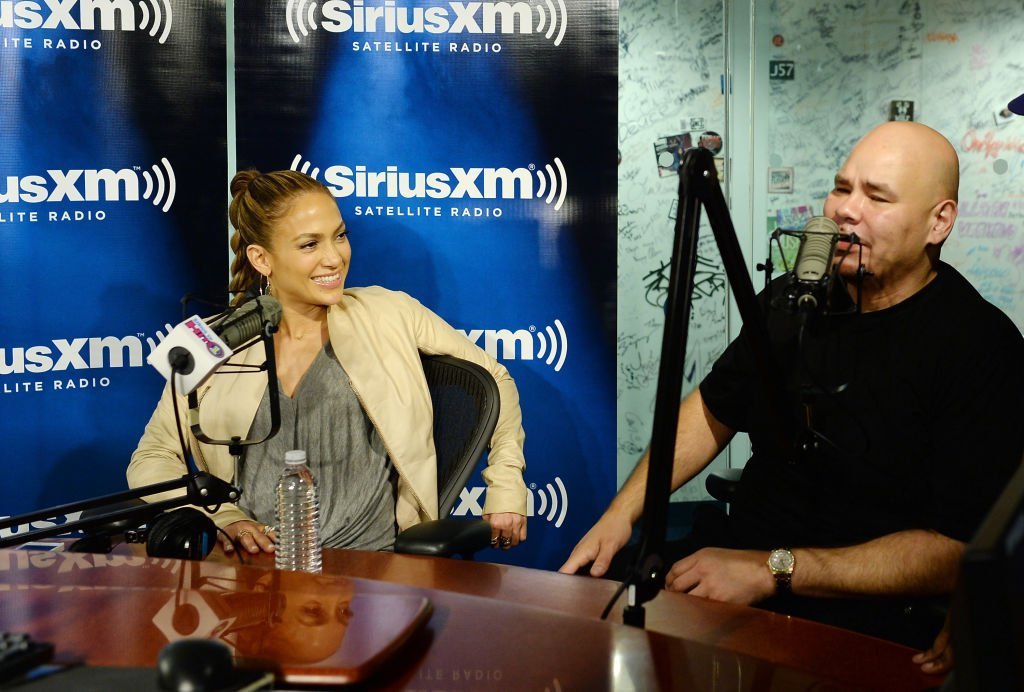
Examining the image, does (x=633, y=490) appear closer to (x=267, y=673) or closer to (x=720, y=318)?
(x=267, y=673)

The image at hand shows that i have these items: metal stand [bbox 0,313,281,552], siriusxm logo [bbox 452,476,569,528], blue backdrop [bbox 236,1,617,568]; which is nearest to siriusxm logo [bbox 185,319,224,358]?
metal stand [bbox 0,313,281,552]

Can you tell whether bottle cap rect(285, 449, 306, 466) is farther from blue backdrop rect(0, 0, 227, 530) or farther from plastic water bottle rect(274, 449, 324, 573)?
blue backdrop rect(0, 0, 227, 530)

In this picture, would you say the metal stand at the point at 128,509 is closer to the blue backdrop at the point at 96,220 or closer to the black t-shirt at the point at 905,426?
the black t-shirt at the point at 905,426

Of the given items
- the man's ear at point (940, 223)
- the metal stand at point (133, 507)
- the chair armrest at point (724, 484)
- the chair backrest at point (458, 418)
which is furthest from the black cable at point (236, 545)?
the man's ear at point (940, 223)

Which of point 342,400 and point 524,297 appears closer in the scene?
point 342,400

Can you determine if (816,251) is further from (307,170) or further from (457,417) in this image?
(307,170)

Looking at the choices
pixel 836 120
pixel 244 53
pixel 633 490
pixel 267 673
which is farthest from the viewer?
pixel 836 120

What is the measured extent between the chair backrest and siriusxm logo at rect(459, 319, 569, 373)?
27.6 inches

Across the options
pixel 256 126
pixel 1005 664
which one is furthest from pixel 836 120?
pixel 1005 664

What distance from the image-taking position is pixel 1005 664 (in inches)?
20.0

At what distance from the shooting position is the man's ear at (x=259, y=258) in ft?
8.02

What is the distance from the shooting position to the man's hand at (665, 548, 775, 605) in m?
1.68

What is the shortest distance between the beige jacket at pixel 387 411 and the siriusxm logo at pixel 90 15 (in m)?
1.09

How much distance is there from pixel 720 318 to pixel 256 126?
2.34 meters
